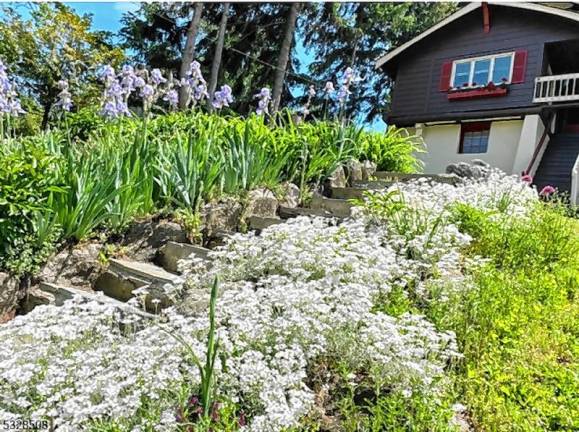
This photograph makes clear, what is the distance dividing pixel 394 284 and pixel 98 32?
15.9 meters

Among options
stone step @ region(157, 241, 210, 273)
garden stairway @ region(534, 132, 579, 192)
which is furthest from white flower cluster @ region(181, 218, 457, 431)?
garden stairway @ region(534, 132, 579, 192)

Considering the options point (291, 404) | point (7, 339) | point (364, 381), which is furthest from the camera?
point (7, 339)

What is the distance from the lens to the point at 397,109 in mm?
15180

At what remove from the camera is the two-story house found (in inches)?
476

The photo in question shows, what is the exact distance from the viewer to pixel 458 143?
14.0m

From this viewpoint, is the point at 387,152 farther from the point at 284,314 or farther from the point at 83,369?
the point at 83,369

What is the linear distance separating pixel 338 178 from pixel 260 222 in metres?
1.24

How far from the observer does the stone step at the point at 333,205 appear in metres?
4.28

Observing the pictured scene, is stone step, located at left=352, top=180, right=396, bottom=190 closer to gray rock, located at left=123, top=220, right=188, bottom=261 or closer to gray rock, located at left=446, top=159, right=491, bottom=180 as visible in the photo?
gray rock, located at left=446, top=159, right=491, bottom=180

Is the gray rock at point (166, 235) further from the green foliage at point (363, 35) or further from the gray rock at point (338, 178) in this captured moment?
the green foliage at point (363, 35)

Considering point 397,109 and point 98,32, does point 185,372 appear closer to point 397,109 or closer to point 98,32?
point 397,109

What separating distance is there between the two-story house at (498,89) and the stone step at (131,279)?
10860 mm

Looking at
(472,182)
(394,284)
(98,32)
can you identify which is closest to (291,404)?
(394,284)

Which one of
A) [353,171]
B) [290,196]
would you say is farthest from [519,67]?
[290,196]
